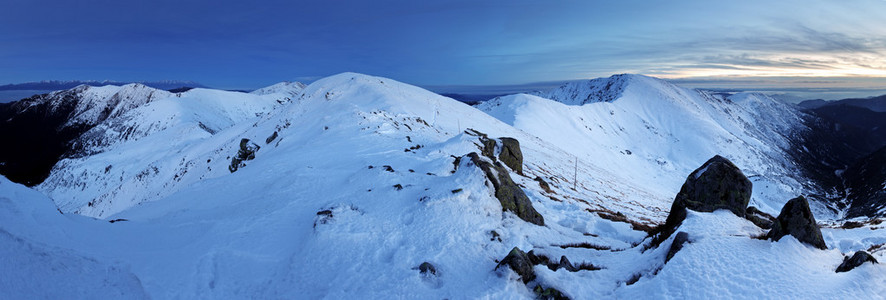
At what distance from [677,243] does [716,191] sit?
26.1 ft

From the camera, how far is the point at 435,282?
35.2 ft

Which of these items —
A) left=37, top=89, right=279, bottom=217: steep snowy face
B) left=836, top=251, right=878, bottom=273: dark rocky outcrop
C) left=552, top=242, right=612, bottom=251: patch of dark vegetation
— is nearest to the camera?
left=836, top=251, right=878, bottom=273: dark rocky outcrop

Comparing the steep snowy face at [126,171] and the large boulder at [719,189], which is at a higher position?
the large boulder at [719,189]

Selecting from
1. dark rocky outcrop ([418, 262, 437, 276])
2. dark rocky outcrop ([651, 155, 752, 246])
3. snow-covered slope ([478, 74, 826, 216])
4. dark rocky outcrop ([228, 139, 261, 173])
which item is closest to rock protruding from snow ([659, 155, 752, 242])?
dark rocky outcrop ([651, 155, 752, 246])

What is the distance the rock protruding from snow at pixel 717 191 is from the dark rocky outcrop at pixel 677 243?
4.54 metres

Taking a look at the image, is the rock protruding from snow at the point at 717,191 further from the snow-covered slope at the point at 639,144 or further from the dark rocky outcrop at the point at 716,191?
the snow-covered slope at the point at 639,144

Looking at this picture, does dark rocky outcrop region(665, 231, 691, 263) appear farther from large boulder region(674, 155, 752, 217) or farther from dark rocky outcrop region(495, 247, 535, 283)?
large boulder region(674, 155, 752, 217)

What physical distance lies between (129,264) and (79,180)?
183 metres

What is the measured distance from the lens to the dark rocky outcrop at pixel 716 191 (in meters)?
15.8

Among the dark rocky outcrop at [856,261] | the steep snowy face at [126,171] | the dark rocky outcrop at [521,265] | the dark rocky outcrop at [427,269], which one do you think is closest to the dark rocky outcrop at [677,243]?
the dark rocky outcrop at [856,261]

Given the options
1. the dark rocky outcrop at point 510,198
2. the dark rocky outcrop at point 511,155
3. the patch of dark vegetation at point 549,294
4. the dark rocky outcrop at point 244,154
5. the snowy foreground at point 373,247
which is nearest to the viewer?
the snowy foreground at point 373,247

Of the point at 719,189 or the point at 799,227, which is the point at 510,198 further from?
the point at 799,227

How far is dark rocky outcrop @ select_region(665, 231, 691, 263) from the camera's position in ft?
35.2

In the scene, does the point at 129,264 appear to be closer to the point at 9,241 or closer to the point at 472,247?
the point at 9,241
